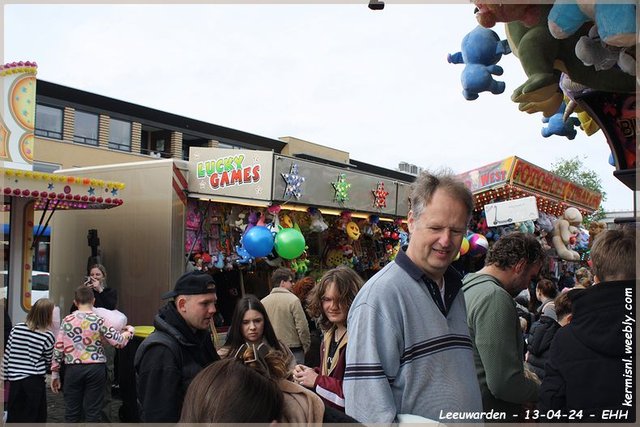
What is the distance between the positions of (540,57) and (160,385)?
2.29 m

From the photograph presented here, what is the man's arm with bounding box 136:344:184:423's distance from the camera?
2854mm

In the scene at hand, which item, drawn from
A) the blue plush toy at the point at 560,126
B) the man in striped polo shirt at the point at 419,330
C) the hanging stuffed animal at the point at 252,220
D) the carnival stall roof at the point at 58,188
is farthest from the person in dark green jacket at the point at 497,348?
the hanging stuffed animal at the point at 252,220

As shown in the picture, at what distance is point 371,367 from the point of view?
1942 millimetres

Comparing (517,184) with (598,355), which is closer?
(598,355)

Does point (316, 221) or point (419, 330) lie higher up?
point (316, 221)

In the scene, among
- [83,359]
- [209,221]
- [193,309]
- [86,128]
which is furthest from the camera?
[86,128]

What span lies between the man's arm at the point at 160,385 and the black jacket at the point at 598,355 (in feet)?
5.64

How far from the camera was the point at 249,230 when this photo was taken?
8648 mm

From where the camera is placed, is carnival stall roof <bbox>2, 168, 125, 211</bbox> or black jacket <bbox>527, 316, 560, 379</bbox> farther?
carnival stall roof <bbox>2, 168, 125, 211</bbox>

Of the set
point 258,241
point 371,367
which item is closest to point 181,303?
point 371,367

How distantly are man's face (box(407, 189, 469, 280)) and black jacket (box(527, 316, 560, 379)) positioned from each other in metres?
2.42

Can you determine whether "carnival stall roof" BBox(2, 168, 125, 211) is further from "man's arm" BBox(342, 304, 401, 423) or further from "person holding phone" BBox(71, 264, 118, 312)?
"man's arm" BBox(342, 304, 401, 423)

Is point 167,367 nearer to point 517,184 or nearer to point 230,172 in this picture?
point 230,172

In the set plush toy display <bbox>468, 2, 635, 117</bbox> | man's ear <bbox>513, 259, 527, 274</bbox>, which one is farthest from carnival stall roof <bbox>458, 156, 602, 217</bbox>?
plush toy display <bbox>468, 2, 635, 117</bbox>
